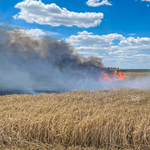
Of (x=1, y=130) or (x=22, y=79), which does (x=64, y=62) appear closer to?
(x=22, y=79)

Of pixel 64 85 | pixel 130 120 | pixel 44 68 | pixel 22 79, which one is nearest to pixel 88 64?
pixel 64 85

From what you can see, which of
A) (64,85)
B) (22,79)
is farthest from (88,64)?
(22,79)

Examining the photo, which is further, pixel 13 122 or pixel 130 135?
pixel 13 122

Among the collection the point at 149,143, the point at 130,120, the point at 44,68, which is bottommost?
the point at 149,143

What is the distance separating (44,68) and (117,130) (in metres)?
30.5

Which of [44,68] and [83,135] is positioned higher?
[44,68]

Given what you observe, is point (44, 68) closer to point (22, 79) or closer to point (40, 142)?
point (22, 79)

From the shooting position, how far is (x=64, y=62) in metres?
35.6

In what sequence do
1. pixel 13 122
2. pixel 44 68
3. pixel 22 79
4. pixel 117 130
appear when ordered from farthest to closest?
pixel 44 68
pixel 22 79
pixel 13 122
pixel 117 130

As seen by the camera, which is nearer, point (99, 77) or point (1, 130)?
point (1, 130)

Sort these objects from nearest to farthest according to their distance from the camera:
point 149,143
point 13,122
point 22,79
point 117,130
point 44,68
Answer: point 149,143 < point 117,130 < point 13,122 < point 22,79 < point 44,68

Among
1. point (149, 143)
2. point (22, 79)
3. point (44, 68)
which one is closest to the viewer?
point (149, 143)

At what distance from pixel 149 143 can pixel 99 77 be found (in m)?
30.1

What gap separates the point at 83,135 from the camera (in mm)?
5688
